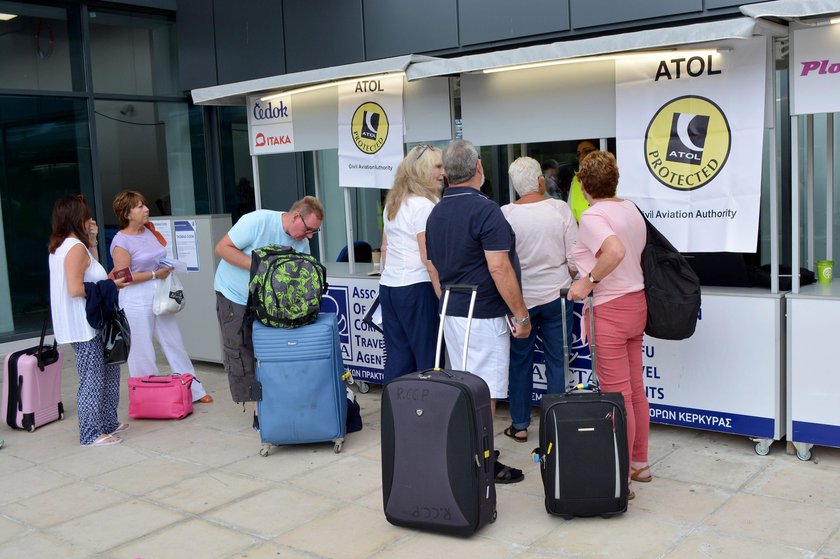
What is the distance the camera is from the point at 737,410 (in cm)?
493

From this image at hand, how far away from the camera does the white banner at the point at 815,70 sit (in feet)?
14.6

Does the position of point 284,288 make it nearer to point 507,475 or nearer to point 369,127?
point 507,475

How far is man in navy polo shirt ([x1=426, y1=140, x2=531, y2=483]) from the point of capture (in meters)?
4.40

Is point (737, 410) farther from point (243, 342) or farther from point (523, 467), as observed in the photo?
point (243, 342)

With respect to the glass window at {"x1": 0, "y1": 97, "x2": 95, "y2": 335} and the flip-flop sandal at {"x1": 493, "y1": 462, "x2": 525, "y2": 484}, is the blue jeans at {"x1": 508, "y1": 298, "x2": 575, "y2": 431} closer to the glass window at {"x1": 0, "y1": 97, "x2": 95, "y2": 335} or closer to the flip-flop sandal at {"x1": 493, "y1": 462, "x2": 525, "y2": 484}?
the flip-flop sandal at {"x1": 493, "y1": 462, "x2": 525, "y2": 484}

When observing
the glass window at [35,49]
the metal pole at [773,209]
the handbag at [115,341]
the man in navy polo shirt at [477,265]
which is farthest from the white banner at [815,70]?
the glass window at [35,49]

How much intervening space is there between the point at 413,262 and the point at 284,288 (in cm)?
75

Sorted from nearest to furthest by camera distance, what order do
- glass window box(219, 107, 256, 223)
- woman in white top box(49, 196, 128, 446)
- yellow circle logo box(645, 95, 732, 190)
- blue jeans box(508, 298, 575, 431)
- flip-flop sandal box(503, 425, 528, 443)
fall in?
yellow circle logo box(645, 95, 732, 190) → blue jeans box(508, 298, 575, 431) → flip-flop sandal box(503, 425, 528, 443) → woman in white top box(49, 196, 128, 446) → glass window box(219, 107, 256, 223)

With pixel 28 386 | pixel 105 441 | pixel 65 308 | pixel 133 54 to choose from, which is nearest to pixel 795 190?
pixel 65 308

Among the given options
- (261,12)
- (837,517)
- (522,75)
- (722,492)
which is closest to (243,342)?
(522,75)

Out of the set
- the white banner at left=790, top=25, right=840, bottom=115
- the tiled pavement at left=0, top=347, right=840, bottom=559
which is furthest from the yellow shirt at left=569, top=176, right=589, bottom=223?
the white banner at left=790, top=25, right=840, bottom=115

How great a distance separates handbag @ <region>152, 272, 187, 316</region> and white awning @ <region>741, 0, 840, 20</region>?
167 inches

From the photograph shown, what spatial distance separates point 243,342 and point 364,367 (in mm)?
1407

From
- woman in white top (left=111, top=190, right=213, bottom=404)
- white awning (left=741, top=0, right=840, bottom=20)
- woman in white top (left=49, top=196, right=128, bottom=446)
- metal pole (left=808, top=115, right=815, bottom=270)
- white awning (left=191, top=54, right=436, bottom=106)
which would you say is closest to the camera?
white awning (left=741, top=0, right=840, bottom=20)
